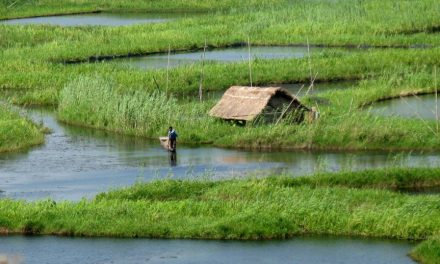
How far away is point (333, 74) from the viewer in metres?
33.3

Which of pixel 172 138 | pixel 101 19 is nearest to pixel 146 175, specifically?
Answer: pixel 172 138

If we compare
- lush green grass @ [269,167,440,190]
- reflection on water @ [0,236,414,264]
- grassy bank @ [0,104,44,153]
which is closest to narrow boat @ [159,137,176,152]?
grassy bank @ [0,104,44,153]

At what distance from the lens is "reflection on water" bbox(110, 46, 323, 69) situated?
1421 inches

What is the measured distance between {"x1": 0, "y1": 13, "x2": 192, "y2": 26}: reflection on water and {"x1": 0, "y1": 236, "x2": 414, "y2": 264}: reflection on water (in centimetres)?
2974

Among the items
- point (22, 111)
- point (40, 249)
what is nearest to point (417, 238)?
point (40, 249)

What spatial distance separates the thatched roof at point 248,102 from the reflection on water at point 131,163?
1453mm

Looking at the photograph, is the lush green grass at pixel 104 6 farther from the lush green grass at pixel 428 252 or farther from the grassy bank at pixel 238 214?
the lush green grass at pixel 428 252

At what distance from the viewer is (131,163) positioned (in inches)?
923

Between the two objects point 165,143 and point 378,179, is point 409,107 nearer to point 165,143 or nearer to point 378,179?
point 165,143

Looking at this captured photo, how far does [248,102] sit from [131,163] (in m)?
3.91

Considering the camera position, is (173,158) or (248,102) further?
(248,102)

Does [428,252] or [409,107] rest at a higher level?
[409,107]

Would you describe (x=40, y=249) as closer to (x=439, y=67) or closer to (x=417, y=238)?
(x=417, y=238)

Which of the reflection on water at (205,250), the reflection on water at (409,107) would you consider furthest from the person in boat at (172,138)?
the reflection on water at (205,250)
